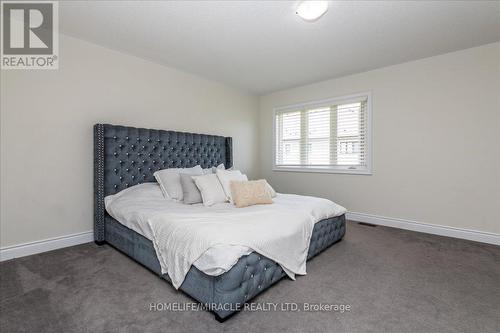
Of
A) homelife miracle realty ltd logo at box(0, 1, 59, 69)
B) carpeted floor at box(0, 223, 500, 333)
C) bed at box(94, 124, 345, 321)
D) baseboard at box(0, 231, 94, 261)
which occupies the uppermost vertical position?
homelife miracle realty ltd logo at box(0, 1, 59, 69)

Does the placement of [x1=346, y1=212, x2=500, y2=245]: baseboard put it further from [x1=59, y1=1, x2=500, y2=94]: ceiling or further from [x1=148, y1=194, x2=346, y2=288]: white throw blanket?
[x1=59, y1=1, x2=500, y2=94]: ceiling

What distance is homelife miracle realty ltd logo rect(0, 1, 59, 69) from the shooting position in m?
2.26

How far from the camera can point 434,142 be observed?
10.8 ft

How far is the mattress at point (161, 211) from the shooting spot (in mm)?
1533

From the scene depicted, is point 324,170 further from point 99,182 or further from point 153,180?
point 99,182

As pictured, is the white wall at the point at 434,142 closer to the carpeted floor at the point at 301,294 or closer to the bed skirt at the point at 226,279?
the carpeted floor at the point at 301,294

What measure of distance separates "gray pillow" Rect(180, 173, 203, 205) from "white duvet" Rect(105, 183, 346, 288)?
0.13m

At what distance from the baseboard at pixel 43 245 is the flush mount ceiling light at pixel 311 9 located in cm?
331

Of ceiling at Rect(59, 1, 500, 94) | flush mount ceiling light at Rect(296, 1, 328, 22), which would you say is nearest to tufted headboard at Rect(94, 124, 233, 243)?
ceiling at Rect(59, 1, 500, 94)

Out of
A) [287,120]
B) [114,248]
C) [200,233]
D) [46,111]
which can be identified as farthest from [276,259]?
[287,120]

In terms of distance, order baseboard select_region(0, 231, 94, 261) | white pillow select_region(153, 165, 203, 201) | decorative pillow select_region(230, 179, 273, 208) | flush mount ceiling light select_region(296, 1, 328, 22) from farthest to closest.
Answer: white pillow select_region(153, 165, 203, 201) < decorative pillow select_region(230, 179, 273, 208) < baseboard select_region(0, 231, 94, 261) < flush mount ceiling light select_region(296, 1, 328, 22)

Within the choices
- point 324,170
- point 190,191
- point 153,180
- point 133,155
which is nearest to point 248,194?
point 190,191

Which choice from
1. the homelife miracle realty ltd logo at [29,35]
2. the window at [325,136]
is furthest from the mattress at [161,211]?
the homelife miracle realty ltd logo at [29,35]

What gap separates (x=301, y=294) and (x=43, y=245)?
8.89 ft
